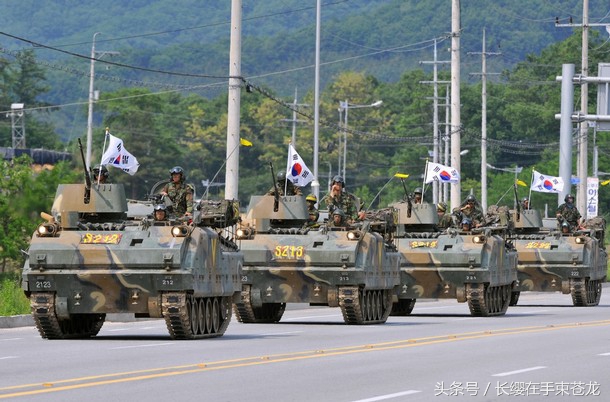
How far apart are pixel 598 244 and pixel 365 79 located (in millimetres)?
119088

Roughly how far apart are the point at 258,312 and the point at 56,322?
7.06 metres

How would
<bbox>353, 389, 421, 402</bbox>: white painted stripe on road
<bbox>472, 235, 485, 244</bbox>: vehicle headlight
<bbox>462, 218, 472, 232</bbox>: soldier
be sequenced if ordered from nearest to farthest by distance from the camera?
<bbox>353, 389, 421, 402</bbox>: white painted stripe on road < <bbox>472, 235, 485, 244</bbox>: vehicle headlight < <bbox>462, 218, 472, 232</bbox>: soldier

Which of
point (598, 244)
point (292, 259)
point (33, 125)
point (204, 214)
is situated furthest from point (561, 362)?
point (33, 125)

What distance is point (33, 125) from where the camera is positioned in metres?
140

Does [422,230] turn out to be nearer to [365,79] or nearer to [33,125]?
[33,125]

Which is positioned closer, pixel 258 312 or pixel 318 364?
pixel 318 364

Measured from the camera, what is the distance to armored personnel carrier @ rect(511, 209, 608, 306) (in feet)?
138

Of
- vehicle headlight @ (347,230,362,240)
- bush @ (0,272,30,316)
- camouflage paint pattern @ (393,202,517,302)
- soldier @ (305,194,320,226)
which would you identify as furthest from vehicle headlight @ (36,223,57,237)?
camouflage paint pattern @ (393,202,517,302)

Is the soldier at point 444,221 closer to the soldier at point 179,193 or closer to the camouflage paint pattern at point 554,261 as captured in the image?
the camouflage paint pattern at point 554,261

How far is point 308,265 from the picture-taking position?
3005cm

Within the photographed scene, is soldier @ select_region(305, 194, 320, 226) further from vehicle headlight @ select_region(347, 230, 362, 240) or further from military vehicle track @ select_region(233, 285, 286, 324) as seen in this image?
vehicle headlight @ select_region(347, 230, 362, 240)

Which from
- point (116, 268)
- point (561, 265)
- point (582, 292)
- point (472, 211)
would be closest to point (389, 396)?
point (116, 268)

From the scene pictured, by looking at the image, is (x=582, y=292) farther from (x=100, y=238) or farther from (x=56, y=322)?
(x=56, y=322)

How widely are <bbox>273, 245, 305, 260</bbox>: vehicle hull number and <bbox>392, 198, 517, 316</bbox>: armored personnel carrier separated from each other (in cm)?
498
